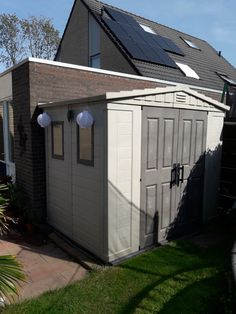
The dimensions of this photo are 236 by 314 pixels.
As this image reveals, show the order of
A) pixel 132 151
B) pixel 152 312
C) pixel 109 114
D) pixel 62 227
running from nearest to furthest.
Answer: pixel 152 312
pixel 109 114
pixel 132 151
pixel 62 227

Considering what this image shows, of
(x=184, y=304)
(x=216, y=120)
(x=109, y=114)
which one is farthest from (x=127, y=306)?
(x=216, y=120)

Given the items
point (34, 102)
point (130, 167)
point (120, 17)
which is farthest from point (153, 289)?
point (120, 17)

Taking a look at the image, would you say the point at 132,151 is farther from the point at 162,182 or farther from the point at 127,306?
the point at 127,306

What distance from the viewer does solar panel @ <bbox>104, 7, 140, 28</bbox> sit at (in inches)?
446

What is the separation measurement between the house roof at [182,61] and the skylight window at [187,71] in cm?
22

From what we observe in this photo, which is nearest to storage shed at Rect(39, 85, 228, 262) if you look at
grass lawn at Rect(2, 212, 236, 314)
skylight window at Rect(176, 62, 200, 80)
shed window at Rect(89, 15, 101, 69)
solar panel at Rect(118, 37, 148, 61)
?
grass lawn at Rect(2, 212, 236, 314)

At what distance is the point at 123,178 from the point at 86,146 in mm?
824

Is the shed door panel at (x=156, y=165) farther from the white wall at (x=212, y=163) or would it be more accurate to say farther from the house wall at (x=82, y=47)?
the house wall at (x=82, y=47)

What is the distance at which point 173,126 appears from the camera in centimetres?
475

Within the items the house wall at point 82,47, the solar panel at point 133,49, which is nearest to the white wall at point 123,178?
the house wall at point 82,47

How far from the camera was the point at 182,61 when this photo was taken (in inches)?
475

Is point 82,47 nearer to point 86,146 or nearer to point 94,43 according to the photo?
point 94,43

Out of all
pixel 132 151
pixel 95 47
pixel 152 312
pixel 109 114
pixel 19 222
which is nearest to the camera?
pixel 152 312

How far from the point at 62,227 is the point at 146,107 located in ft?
9.42
